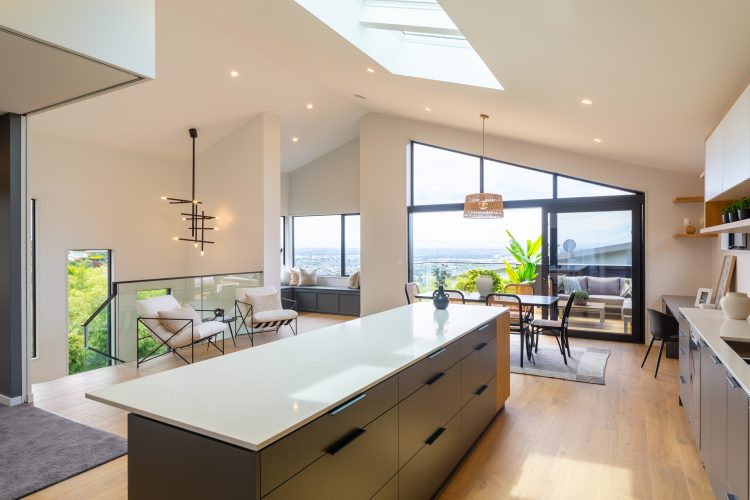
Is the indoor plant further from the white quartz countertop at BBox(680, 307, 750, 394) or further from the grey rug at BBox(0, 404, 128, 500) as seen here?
the grey rug at BBox(0, 404, 128, 500)

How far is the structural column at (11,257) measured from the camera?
3.76 metres

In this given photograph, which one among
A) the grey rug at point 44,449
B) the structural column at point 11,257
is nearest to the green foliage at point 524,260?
the grey rug at point 44,449

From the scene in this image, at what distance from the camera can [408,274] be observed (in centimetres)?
801

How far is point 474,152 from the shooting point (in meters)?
7.42

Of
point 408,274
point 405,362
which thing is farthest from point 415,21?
point 408,274

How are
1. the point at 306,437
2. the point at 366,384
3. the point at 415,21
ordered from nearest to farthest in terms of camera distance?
the point at 306,437 < the point at 366,384 < the point at 415,21

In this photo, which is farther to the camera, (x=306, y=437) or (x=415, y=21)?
(x=415, y=21)

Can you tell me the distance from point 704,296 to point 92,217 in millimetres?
8604

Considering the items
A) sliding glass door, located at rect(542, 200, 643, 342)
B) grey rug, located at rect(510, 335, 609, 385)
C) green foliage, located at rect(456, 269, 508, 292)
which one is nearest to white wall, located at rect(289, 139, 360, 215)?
green foliage, located at rect(456, 269, 508, 292)

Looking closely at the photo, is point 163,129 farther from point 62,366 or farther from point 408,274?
point 408,274

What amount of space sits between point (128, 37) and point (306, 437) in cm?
263

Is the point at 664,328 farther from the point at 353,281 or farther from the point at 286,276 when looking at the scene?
the point at 286,276

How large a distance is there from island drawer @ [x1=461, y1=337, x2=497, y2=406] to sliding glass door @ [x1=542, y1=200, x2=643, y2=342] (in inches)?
138

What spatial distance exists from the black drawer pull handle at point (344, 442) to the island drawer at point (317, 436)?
14 mm
